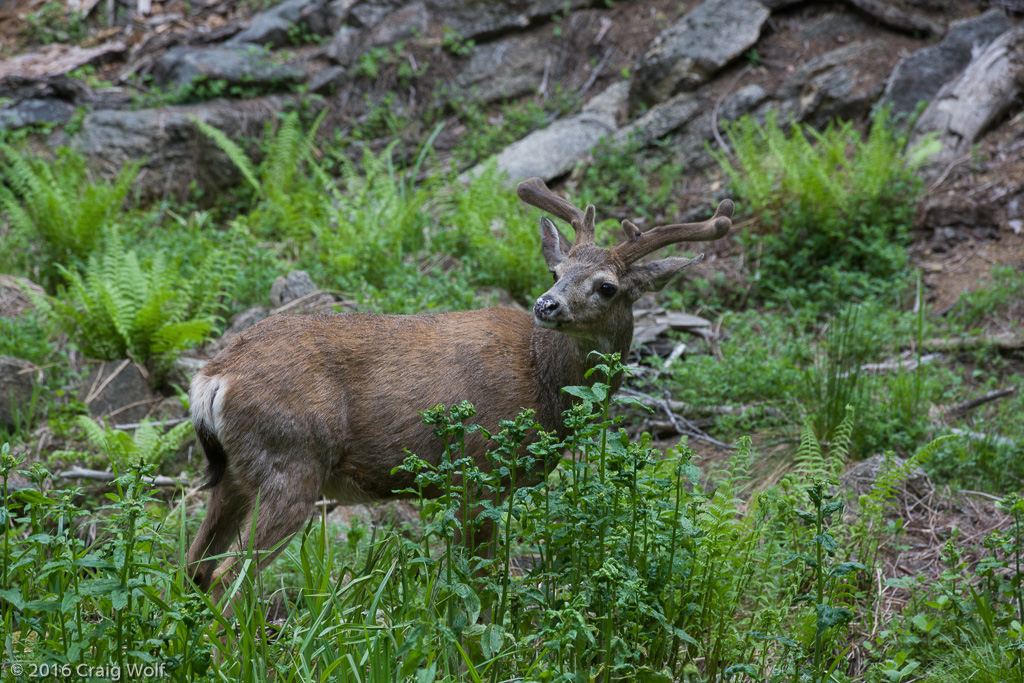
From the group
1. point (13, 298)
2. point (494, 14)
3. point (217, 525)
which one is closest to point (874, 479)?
point (217, 525)

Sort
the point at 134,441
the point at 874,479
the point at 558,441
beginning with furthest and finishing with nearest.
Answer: the point at 134,441
the point at 874,479
the point at 558,441

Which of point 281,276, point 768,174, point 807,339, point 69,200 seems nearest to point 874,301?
point 807,339

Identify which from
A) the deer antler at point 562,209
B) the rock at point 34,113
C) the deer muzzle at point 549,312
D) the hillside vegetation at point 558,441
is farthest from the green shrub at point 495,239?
the rock at point 34,113

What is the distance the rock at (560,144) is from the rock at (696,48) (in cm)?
41

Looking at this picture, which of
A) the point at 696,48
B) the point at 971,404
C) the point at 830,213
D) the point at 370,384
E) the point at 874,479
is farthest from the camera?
the point at 696,48

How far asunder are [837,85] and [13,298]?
911cm

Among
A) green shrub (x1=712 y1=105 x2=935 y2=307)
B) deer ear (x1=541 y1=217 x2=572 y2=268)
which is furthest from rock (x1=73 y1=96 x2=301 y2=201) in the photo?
deer ear (x1=541 y1=217 x2=572 y2=268)

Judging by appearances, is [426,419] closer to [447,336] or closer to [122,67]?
[447,336]

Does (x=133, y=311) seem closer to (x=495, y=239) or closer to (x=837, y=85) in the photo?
(x=495, y=239)

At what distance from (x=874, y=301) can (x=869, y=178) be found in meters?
1.52

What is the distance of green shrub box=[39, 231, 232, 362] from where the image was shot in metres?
6.54

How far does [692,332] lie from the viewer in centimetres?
760

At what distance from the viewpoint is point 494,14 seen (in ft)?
40.3

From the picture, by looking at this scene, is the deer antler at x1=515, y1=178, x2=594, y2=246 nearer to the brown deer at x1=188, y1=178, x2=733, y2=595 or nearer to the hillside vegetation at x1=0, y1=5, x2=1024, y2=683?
the brown deer at x1=188, y1=178, x2=733, y2=595
